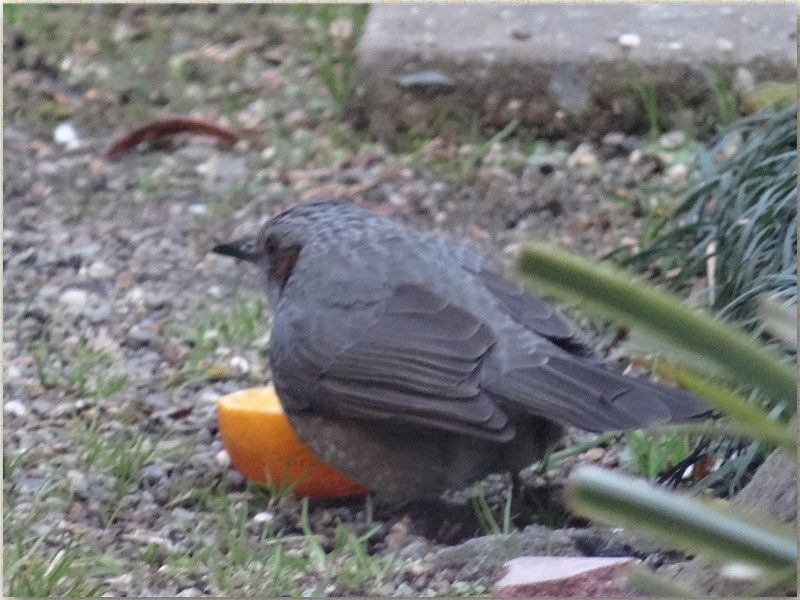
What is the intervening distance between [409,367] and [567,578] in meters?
0.89

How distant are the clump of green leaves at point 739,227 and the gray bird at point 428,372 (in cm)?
68

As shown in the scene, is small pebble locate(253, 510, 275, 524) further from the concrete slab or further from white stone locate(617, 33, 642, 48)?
white stone locate(617, 33, 642, 48)

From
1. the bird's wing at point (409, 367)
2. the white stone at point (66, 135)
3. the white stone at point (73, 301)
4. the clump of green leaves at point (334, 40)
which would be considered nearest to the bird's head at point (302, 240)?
the bird's wing at point (409, 367)

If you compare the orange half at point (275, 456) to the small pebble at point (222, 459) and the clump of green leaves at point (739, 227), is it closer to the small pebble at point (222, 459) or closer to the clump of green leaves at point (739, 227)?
the small pebble at point (222, 459)

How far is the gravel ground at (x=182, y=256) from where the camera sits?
3822 mm

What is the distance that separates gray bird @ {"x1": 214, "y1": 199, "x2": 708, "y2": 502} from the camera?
12.4ft

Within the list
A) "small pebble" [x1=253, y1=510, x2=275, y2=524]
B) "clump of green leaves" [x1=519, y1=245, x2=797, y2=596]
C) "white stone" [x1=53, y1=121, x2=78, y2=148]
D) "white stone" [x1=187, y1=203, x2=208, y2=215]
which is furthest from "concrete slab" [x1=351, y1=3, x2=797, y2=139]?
"clump of green leaves" [x1=519, y1=245, x2=797, y2=596]

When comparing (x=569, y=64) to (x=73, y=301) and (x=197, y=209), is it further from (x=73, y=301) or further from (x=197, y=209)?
(x=73, y=301)

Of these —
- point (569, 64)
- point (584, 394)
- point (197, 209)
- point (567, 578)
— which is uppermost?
point (569, 64)

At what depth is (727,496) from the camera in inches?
147

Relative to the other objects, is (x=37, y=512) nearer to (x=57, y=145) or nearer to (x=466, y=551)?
(x=466, y=551)

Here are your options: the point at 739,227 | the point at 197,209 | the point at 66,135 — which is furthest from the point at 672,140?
the point at 66,135

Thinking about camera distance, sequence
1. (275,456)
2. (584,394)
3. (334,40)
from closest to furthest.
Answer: (584,394)
(275,456)
(334,40)

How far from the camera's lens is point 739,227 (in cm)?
492
